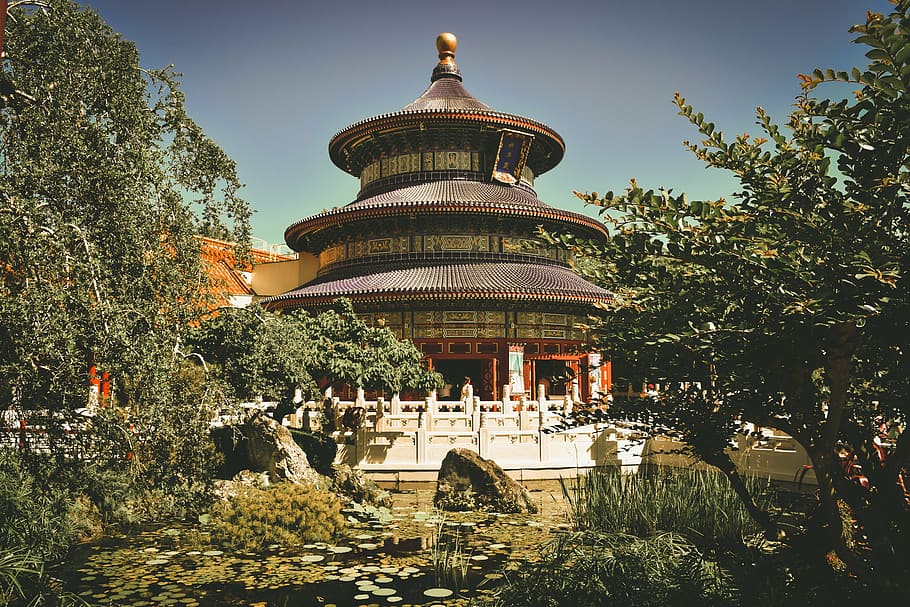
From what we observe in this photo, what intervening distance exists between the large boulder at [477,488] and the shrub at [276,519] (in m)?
2.70

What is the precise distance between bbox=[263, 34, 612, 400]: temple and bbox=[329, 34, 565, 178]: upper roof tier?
54 millimetres

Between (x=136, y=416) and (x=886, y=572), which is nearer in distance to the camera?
(x=886, y=572)

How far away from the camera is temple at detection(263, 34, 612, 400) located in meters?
24.1

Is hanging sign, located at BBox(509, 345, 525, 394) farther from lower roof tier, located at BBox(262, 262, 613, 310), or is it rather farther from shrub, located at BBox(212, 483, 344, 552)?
shrub, located at BBox(212, 483, 344, 552)

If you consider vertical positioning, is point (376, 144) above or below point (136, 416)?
above

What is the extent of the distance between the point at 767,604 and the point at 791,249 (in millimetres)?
2714

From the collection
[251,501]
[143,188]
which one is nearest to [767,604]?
[143,188]

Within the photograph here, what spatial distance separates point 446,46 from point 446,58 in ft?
1.89

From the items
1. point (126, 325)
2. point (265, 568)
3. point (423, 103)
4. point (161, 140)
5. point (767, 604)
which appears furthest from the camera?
point (423, 103)

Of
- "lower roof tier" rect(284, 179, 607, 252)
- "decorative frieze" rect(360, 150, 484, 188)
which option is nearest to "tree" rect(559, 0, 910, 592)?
"lower roof tier" rect(284, 179, 607, 252)

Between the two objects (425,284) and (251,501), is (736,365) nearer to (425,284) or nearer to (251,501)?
(251,501)

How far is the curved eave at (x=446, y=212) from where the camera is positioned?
2428cm

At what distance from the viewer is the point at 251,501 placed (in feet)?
34.4

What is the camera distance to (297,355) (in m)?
13.0
